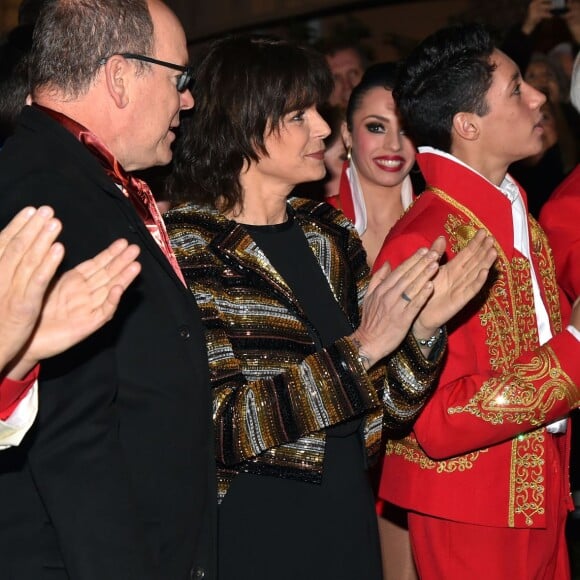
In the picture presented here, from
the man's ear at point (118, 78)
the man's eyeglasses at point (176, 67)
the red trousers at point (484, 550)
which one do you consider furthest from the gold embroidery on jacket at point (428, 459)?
the man's ear at point (118, 78)

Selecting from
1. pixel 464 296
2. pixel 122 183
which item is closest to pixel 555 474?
pixel 464 296

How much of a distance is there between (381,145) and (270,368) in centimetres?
182

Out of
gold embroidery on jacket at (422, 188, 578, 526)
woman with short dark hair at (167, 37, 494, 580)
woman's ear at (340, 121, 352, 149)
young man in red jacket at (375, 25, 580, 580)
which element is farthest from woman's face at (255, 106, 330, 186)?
woman's ear at (340, 121, 352, 149)

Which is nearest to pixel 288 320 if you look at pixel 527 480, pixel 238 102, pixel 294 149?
pixel 294 149

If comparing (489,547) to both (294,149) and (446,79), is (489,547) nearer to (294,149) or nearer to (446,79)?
(294,149)

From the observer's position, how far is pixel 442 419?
2662mm

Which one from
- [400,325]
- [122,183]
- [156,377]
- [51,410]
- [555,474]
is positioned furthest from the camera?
[555,474]

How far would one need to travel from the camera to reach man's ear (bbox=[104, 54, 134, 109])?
2037 mm

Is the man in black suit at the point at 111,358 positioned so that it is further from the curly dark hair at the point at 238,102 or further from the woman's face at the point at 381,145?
the woman's face at the point at 381,145

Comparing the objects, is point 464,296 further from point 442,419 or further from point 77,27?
point 77,27

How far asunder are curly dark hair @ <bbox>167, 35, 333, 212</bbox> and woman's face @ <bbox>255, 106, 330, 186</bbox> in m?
0.02

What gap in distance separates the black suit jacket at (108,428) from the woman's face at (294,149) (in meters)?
0.68

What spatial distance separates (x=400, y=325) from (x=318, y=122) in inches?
22.3

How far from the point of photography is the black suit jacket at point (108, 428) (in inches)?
67.9
